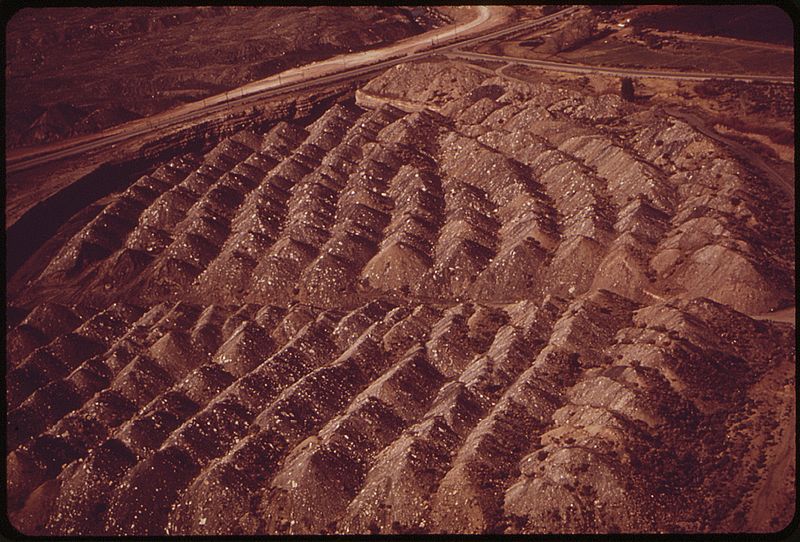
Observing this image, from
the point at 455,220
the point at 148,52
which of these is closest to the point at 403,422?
the point at 455,220

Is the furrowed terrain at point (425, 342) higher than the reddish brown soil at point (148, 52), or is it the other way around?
the reddish brown soil at point (148, 52)

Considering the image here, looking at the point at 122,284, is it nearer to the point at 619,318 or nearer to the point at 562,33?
the point at 619,318

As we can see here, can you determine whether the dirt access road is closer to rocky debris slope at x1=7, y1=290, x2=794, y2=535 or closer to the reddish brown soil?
the reddish brown soil

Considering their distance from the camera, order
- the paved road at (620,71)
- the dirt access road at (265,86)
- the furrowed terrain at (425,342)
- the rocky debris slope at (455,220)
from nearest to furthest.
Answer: the furrowed terrain at (425,342)
the rocky debris slope at (455,220)
the paved road at (620,71)
the dirt access road at (265,86)

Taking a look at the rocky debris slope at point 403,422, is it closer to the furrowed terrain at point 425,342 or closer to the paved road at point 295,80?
the furrowed terrain at point 425,342

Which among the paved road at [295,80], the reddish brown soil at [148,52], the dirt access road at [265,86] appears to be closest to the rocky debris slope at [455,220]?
the paved road at [295,80]

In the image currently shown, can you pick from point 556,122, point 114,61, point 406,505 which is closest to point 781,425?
point 406,505

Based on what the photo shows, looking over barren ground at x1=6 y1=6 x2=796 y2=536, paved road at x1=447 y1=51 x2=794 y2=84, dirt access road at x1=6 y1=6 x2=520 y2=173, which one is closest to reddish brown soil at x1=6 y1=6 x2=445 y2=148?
dirt access road at x1=6 y1=6 x2=520 y2=173

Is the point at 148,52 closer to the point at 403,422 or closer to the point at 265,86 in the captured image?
the point at 265,86
